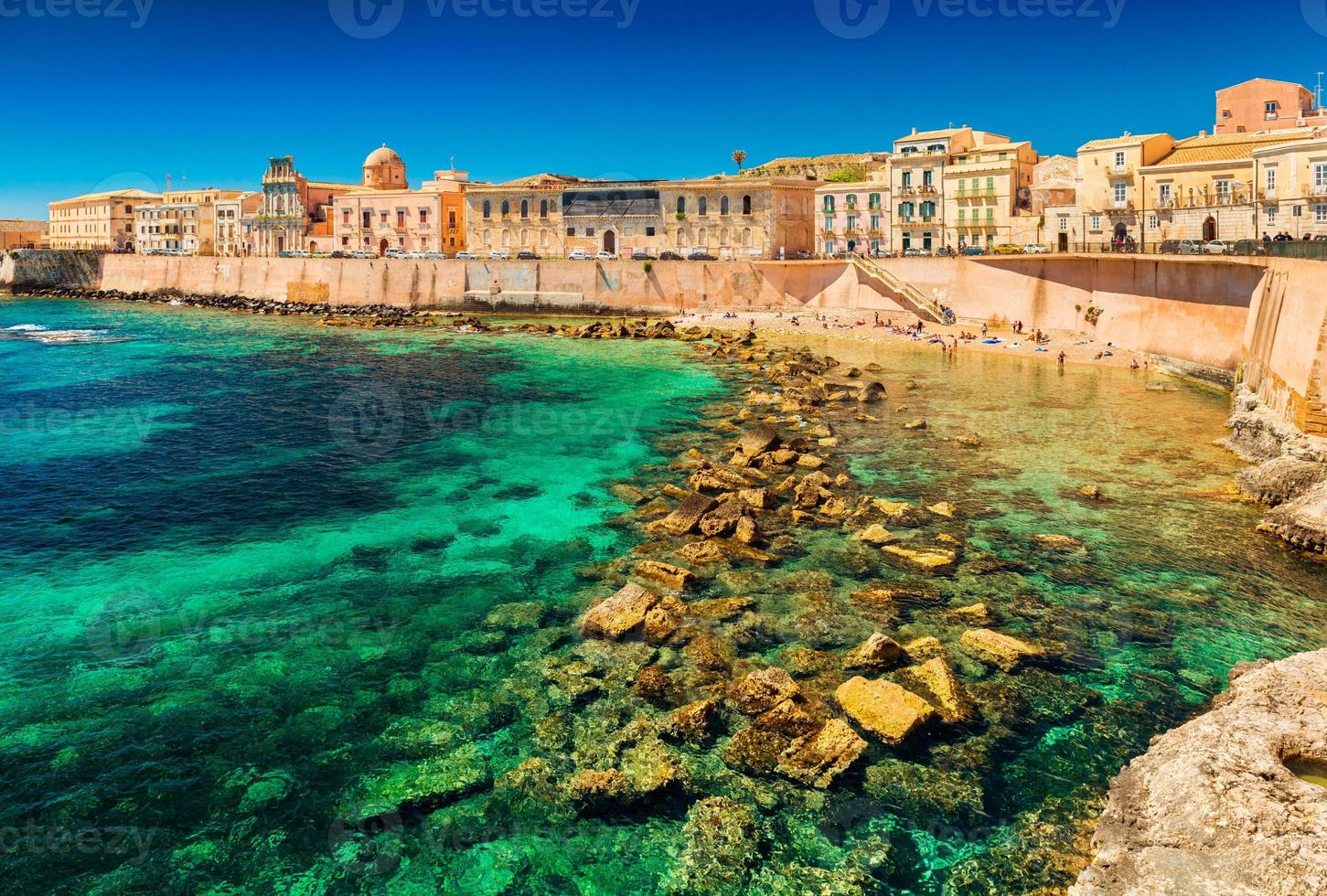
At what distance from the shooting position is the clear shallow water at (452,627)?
952 cm

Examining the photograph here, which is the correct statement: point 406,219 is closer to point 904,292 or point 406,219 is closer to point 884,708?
point 904,292

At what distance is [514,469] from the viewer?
81.0 feet

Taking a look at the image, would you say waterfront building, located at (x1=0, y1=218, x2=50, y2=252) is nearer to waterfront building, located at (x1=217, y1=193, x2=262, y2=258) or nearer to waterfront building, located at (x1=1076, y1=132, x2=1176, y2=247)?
waterfront building, located at (x1=217, y1=193, x2=262, y2=258)

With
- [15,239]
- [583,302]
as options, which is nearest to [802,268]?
[583,302]

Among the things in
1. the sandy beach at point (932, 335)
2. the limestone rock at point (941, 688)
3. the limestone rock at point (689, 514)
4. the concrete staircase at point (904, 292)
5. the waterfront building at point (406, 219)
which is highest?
the waterfront building at point (406, 219)

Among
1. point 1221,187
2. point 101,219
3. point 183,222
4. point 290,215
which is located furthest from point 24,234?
point 1221,187

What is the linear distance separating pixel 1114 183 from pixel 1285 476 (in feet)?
123

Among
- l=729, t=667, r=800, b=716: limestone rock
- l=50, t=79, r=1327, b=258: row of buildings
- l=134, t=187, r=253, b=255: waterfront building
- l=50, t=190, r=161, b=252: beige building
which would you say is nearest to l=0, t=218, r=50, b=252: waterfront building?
l=50, t=190, r=161, b=252: beige building

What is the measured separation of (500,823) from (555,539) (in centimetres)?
919

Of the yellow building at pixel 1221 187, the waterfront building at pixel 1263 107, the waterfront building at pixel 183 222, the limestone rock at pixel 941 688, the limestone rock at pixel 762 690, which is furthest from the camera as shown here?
the waterfront building at pixel 183 222

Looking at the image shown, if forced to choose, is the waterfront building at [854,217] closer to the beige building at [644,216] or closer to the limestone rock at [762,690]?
the beige building at [644,216]

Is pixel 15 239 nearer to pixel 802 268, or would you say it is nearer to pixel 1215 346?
pixel 802 268

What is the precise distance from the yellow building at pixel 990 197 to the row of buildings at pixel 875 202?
0.11 metres
